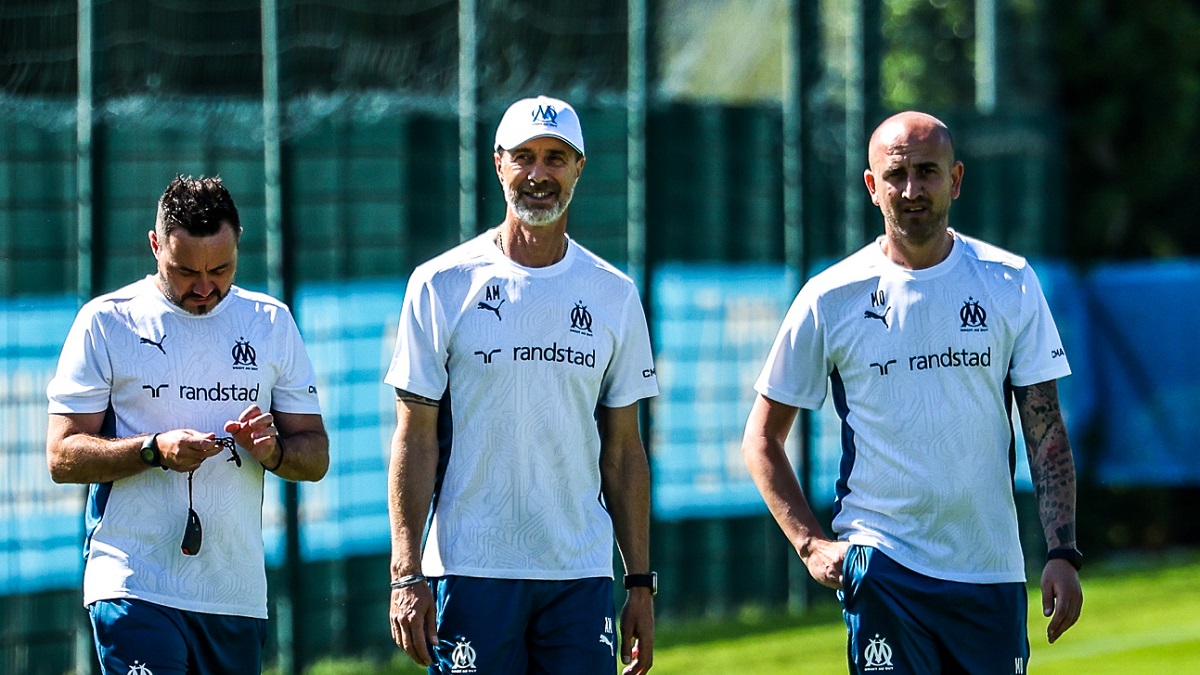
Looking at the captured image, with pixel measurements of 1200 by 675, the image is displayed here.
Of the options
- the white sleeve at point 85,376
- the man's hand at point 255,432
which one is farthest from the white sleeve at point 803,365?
the white sleeve at point 85,376

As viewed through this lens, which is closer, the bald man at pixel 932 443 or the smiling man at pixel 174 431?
the smiling man at pixel 174 431

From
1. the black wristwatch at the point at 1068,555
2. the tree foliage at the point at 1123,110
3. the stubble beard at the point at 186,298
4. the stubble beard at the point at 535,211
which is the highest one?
the tree foliage at the point at 1123,110

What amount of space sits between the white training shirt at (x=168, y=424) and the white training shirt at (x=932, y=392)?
1.65 m

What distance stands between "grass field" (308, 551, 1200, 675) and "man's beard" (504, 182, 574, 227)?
5319 millimetres

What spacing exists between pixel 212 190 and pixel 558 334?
1.10 metres

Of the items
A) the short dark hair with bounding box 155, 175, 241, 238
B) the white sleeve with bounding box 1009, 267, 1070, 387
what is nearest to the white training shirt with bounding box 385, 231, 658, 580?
the short dark hair with bounding box 155, 175, 241, 238

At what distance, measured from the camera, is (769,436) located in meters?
5.92

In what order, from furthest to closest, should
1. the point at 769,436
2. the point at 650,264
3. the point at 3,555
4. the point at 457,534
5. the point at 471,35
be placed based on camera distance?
1. the point at 650,264
2. the point at 471,35
3. the point at 3,555
4. the point at 769,436
5. the point at 457,534

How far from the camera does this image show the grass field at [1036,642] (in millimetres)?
10844

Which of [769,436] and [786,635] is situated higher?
[769,436]

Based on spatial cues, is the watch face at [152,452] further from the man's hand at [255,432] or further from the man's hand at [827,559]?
the man's hand at [827,559]

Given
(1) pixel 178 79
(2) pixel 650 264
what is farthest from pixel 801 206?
(1) pixel 178 79

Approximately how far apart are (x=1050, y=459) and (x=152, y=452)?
2.61 metres

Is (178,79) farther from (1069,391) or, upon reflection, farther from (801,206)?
(1069,391)
